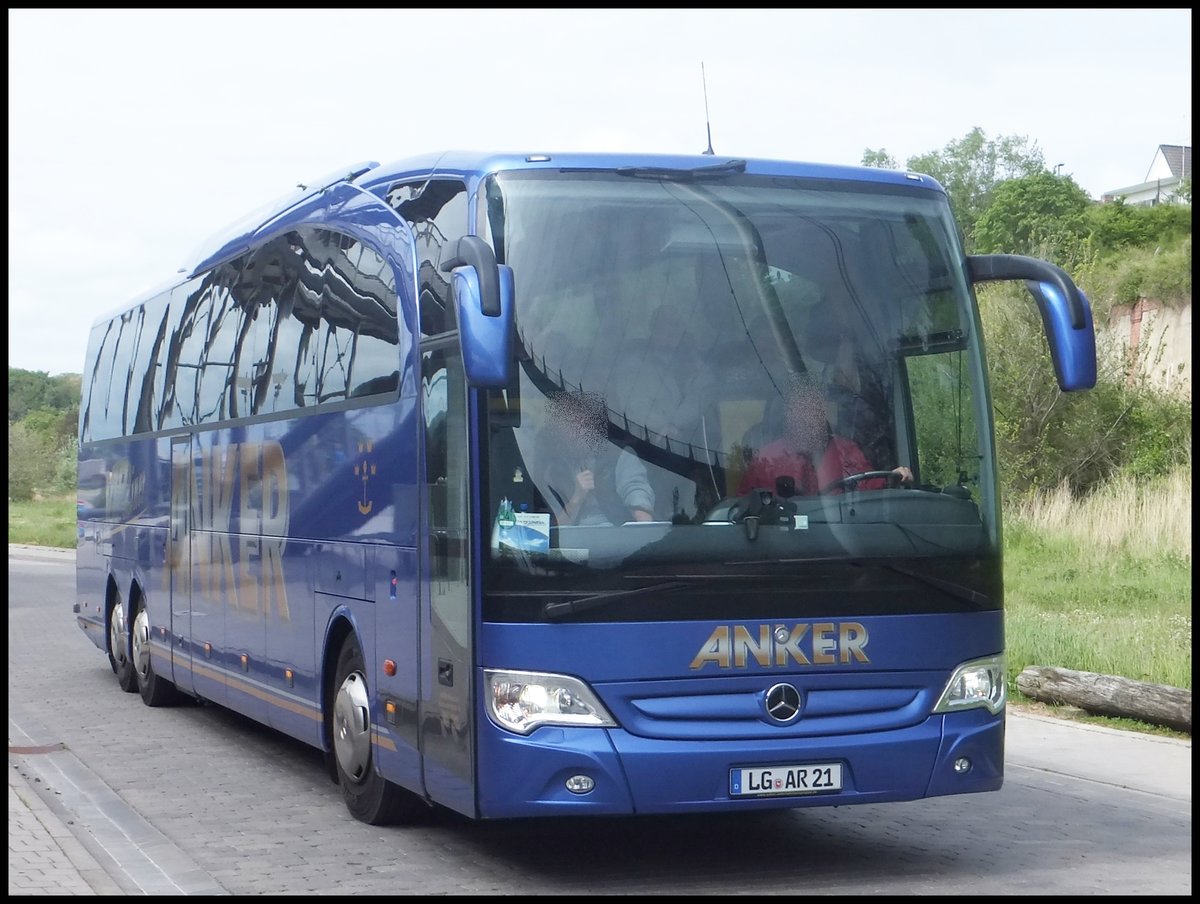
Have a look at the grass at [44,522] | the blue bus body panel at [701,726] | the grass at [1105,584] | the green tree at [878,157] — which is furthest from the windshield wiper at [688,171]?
the green tree at [878,157]

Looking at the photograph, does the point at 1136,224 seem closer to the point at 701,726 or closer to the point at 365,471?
the point at 365,471

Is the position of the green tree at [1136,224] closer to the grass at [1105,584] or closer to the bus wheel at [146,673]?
the grass at [1105,584]

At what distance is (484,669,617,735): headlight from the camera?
725 cm

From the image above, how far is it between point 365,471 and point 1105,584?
43.0 feet

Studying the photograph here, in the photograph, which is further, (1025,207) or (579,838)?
(1025,207)

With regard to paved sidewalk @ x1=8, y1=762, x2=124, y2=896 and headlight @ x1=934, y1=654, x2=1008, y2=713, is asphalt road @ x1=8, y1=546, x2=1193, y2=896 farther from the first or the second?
headlight @ x1=934, y1=654, x2=1008, y2=713

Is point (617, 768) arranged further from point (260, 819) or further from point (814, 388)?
point (260, 819)

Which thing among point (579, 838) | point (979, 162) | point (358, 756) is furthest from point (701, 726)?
point (979, 162)

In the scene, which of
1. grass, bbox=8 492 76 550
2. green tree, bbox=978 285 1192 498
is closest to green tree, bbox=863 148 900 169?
grass, bbox=8 492 76 550

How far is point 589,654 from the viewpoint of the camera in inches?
285

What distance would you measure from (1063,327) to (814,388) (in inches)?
46.9

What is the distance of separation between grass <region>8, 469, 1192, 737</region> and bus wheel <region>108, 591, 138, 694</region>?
770 cm

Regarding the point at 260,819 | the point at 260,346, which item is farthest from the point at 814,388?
the point at 260,346

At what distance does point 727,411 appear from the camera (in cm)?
750
